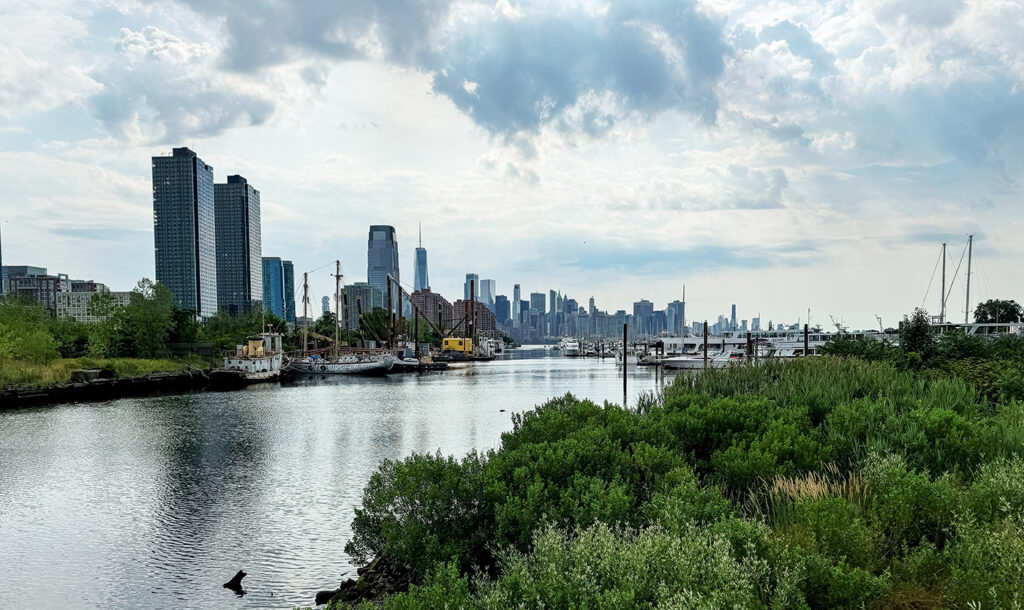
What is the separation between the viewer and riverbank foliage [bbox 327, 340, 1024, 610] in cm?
532

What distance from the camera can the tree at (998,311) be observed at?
350 ft

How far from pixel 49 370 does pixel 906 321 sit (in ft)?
251

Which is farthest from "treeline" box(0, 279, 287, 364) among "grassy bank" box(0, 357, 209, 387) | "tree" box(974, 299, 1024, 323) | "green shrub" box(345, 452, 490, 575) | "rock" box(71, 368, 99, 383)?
"tree" box(974, 299, 1024, 323)

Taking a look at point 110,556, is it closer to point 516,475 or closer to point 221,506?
point 221,506

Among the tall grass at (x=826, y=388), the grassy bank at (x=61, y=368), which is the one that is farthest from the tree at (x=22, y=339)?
Result: the tall grass at (x=826, y=388)

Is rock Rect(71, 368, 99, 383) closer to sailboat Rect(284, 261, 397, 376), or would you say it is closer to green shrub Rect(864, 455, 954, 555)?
sailboat Rect(284, 261, 397, 376)

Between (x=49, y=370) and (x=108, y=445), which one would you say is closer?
(x=108, y=445)

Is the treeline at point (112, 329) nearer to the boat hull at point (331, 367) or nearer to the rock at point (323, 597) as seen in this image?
the boat hull at point (331, 367)

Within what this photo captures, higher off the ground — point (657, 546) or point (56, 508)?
point (657, 546)

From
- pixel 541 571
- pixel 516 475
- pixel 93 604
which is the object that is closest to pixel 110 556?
pixel 93 604

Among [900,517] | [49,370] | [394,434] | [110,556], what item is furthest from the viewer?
[49,370]

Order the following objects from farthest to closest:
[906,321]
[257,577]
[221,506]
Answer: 1. [906,321]
2. [221,506]
3. [257,577]

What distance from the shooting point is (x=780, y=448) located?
998 cm

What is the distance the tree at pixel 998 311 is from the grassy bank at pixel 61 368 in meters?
131
